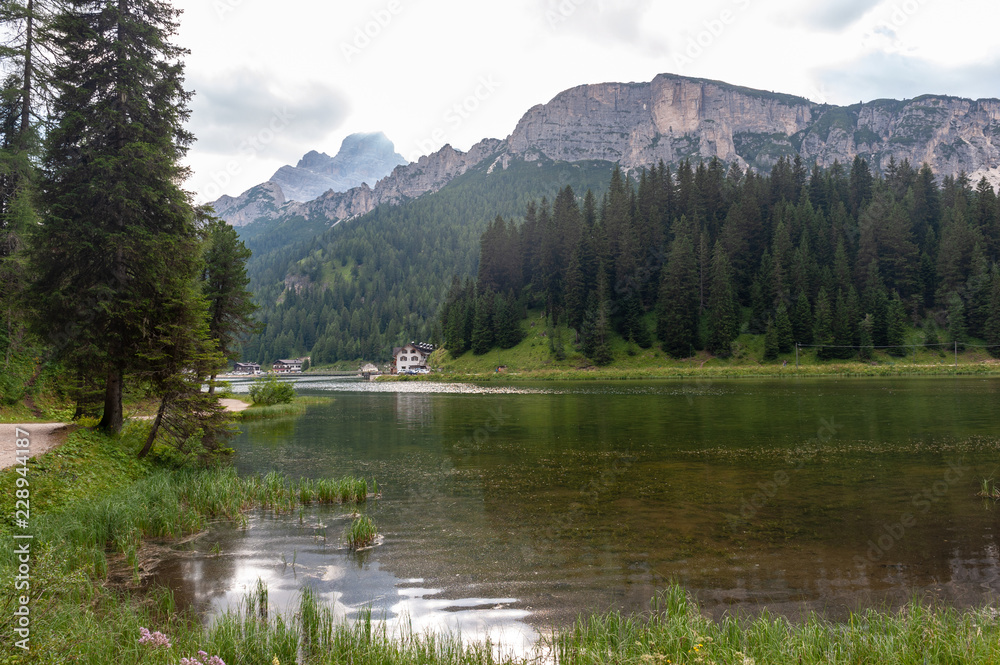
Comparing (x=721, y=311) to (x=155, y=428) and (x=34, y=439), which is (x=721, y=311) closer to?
(x=155, y=428)

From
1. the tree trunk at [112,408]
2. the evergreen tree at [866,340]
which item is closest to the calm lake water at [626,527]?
the tree trunk at [112,408]

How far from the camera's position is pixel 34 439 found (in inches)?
700

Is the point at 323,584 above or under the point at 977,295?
under

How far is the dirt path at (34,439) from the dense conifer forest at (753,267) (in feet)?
289

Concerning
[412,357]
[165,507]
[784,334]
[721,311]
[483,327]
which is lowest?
[165,507]

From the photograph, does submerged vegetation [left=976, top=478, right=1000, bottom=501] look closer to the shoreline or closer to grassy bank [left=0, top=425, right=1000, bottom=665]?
grassy bank [left=0, top=425, right=1000, bottom=665]

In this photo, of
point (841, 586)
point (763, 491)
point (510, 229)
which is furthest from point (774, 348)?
point (841, 586)

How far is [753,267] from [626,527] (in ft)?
377

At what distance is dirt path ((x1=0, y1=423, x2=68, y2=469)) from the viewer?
597 inches

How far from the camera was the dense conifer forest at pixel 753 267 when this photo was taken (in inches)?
3853

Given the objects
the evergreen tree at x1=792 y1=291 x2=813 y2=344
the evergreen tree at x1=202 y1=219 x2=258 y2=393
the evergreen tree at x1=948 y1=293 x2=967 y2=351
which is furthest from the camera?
the evergreen tree at x1=792 y1=291 x2=813 y2=344

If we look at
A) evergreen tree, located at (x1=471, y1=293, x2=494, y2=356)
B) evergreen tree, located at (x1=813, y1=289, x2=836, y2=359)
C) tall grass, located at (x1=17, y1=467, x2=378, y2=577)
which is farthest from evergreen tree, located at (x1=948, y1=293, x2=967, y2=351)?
tall grass, located at (x1=17, y1=467, x2=378, y2=577)

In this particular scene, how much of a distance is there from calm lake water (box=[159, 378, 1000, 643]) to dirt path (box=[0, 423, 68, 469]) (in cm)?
663

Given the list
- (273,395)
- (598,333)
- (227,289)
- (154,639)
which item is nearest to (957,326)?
(598,333)
